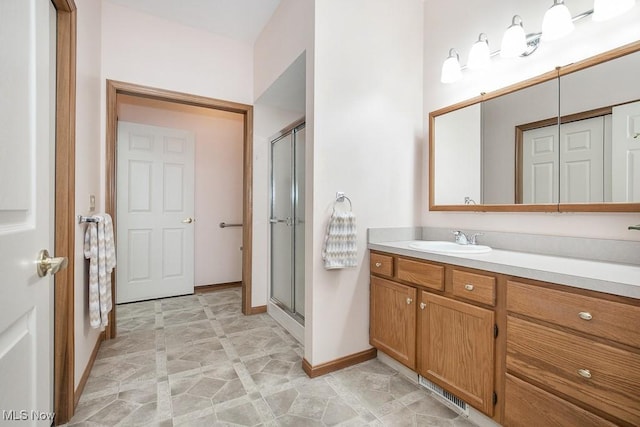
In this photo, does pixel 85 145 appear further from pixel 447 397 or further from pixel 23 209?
pixel 447 397

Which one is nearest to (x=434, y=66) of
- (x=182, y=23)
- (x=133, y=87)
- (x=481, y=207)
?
(x=481, y=207)

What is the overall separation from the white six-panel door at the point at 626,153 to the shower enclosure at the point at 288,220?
1877 mm

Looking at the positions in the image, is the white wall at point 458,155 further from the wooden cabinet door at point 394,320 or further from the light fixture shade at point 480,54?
the wooden cabinet door at point 394,320

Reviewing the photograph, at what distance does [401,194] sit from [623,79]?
1.27 meters

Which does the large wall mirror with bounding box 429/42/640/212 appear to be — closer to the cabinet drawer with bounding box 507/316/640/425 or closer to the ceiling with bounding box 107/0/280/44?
the cabinet drawer with bounding box 507/316/640/425

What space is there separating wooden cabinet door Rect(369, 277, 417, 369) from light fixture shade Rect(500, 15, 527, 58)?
151 centimetres

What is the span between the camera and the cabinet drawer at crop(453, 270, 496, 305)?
134cm

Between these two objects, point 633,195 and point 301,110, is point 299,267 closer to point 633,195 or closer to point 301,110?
point 301,110

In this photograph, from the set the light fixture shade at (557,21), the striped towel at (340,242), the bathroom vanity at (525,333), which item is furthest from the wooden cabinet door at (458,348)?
the light fixture shade at (557,21)

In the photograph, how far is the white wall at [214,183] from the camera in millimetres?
3635

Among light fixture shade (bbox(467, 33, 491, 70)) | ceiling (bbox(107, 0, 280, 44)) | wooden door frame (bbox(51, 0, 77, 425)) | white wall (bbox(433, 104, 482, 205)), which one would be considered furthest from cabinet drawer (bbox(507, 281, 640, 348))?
ceiling (bbox(107, 0, 280, 44))

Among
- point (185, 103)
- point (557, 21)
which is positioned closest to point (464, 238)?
point (557, 21)

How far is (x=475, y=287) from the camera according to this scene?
4.61 feet

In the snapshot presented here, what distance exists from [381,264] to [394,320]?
0.37 metres
